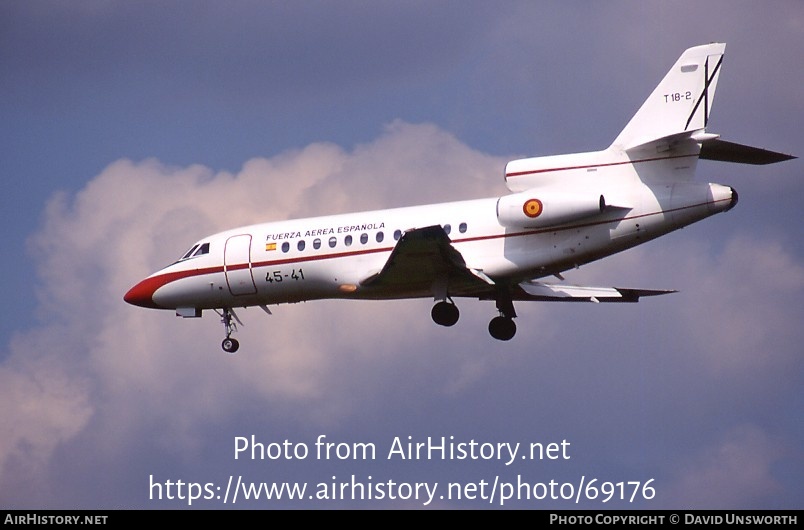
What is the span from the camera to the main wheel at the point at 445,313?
44719 mm

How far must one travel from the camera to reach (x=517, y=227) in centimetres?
4269

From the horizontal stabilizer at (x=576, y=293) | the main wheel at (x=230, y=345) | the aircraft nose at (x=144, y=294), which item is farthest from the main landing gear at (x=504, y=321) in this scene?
the aircraft nose at (x=144, y=294)

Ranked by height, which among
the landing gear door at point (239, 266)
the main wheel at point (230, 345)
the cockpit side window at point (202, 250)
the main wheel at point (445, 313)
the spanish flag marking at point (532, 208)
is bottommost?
the main wheel at point (445, 313)

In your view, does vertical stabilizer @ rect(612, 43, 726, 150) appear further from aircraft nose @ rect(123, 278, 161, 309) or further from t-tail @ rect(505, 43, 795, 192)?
aircraft nose @ rect(123, 278, 161, 309)

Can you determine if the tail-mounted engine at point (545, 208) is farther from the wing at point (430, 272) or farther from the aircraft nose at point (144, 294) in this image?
the aircraft nose at point (144, 294)

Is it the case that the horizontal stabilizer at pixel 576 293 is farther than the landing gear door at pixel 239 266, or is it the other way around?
the horizontal stabilizer at pixel 576 293

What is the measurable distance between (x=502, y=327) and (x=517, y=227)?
16.8ft

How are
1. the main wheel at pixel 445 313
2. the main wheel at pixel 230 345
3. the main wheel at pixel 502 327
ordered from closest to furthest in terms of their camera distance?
the main wheel at pixel 445 313, the main wheel at pixel 502 327, the main wheel at pixel 230 345

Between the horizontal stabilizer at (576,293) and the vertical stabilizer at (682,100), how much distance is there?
21.3 ft

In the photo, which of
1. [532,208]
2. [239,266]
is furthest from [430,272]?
[239,266]

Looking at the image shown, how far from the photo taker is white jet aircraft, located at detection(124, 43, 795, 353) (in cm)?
4178

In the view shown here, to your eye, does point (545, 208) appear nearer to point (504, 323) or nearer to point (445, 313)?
point (445, 313)

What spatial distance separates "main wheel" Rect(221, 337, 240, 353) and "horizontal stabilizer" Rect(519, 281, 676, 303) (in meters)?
8.78
